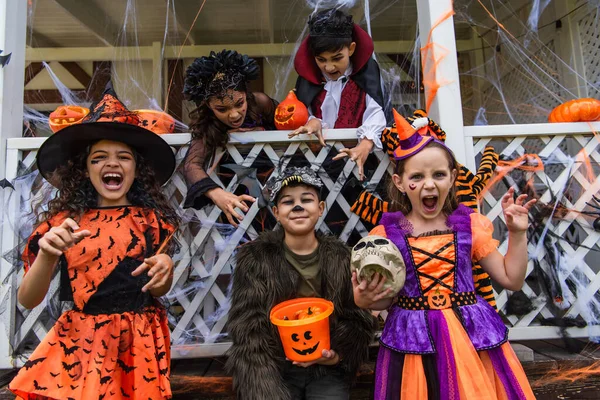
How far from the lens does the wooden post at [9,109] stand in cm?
234

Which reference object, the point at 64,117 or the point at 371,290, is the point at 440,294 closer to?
the point at 371,290

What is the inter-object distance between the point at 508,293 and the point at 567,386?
21.9 inches

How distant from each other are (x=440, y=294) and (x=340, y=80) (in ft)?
5.27

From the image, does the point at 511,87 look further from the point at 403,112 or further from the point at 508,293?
the point at 508,293

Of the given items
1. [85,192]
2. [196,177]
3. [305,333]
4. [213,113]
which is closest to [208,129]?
[213,113]

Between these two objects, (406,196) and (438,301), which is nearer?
(438,301)

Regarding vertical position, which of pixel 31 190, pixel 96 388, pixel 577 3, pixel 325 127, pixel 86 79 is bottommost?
pixel 96 388

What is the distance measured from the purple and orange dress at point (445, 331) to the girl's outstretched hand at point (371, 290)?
0.55 feet

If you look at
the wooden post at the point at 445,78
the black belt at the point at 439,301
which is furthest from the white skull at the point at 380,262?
the wooden post at the point at 445,78

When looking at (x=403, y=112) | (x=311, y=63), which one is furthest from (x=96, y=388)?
Answer: (x=403, y=112)

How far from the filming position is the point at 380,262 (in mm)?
1421

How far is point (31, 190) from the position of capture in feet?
8.15

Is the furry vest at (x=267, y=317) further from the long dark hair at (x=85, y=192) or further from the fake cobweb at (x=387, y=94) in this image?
the fake cobweb at (x=387, y=94)

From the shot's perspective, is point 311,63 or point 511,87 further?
point 511,87
